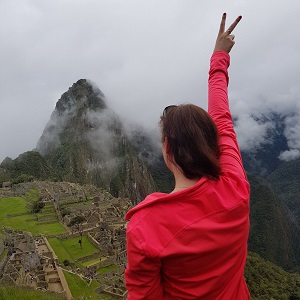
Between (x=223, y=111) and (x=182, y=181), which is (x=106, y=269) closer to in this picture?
(x=223, y=111)

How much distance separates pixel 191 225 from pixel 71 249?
19153 millimetres

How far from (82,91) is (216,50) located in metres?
93.6

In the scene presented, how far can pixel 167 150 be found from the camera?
1667mm

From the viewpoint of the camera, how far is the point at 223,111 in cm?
199

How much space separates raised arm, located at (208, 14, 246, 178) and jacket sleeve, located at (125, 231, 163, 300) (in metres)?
0.53

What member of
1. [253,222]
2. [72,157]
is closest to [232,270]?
[253,222]

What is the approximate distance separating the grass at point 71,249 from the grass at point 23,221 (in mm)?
2083

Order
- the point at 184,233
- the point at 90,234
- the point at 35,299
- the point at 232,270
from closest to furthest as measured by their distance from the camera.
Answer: the point at 184,233, the point at 232,270, the point at 35,299, the point at 90,234

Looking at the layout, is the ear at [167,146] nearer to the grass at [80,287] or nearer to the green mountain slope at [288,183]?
the grass at [80,287]

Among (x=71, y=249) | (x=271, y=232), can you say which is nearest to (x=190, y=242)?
(x=71, y=249)

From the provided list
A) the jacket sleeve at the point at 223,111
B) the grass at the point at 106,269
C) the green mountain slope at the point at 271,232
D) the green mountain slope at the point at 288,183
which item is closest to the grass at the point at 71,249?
the grass at the point at 106,269

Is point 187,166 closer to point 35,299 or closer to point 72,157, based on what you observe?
point 35,299

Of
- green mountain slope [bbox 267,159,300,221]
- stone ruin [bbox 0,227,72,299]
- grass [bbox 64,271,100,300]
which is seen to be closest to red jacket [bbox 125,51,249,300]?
stone ruin [bbox 0,227,72,299]

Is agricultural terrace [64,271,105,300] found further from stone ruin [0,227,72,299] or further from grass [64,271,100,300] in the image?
stone ruin [0,227,72,299]
